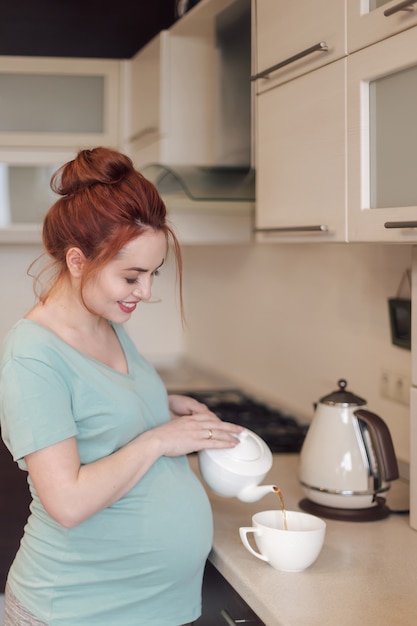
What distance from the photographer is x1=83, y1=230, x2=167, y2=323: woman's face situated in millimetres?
1467

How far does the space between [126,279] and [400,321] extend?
2.84ft

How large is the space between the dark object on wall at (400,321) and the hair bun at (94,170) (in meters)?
0.85

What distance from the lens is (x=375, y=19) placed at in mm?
1492

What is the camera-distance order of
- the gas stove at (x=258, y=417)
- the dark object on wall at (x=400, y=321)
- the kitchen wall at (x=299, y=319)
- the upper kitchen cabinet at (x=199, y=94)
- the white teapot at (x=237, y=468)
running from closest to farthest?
the white teapot at (x=237, y=468)
the dark object on wall at (x=400, y=321)
the kitchen wall at (x=299, y=319)
the gas stove at (x=258, y=417)
the upper kitchen cabinet at (x=199, y=94)

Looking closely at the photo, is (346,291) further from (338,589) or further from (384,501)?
(338,589)

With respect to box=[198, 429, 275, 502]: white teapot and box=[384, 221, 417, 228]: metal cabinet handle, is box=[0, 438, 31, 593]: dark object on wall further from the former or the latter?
box=[384, 221, 417, 228]: metal cabinet handle

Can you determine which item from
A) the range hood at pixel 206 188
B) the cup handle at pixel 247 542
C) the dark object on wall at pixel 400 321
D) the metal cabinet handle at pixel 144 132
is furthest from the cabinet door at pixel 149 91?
the cup handle at pixel 247 542

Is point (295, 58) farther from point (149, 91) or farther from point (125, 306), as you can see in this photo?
point (149, 91)

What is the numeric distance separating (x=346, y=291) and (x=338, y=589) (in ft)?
3.88

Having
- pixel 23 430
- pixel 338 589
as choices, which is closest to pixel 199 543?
pixel 338 589

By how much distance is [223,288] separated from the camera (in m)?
3.61

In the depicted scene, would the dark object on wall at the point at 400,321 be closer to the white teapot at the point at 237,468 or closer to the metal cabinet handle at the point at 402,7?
the white teapot at the point at 237,468

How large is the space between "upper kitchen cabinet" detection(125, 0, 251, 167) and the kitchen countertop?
1.26 m

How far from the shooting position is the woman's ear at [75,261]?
1465 millimetres
